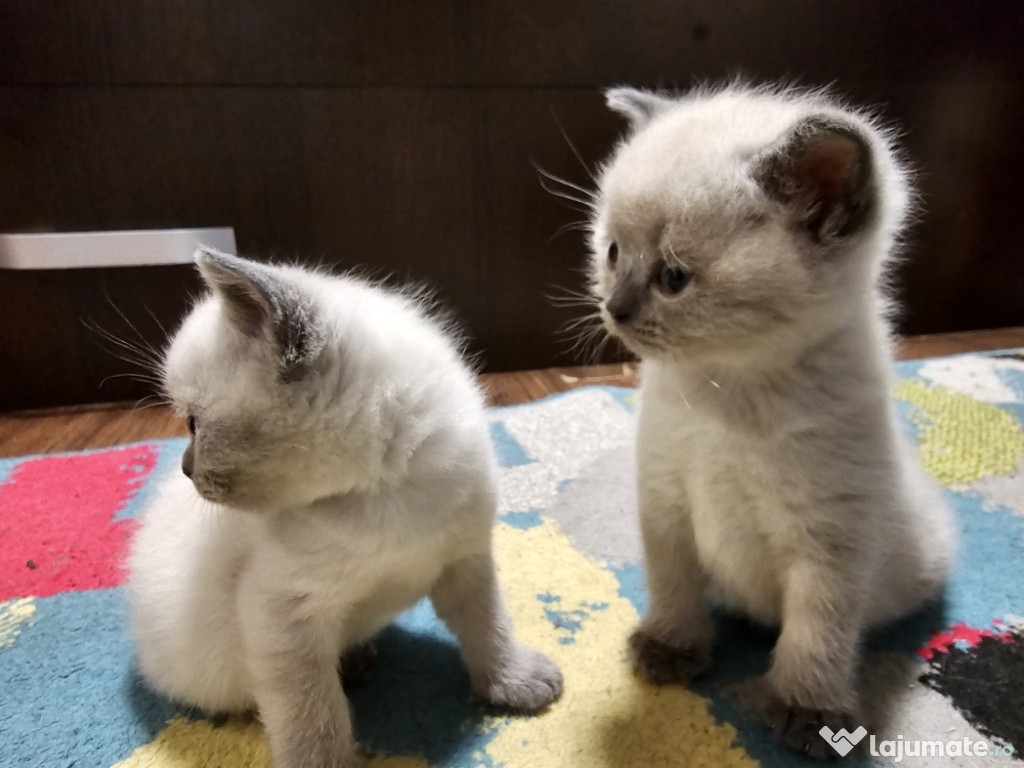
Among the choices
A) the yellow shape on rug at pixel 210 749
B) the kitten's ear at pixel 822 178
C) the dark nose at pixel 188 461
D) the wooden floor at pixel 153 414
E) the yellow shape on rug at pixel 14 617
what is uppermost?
the kitten's ear at pixel 822 178

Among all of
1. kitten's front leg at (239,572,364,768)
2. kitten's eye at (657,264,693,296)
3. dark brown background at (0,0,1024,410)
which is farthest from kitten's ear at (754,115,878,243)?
dark brown background at (0,0,1024,410)

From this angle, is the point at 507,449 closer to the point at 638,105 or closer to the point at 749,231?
the point at 638,105

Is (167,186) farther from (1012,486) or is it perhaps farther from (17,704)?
(1012,486)

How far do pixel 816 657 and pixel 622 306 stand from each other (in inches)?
16.7

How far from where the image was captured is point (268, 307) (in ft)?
2.18

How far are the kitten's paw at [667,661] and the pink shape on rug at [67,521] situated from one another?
30.3 inches

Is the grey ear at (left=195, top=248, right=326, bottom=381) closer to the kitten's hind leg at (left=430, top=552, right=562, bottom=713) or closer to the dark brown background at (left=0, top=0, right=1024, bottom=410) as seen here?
the kitten's hind leg at (left=430, top=552, right=562, bottom=713)

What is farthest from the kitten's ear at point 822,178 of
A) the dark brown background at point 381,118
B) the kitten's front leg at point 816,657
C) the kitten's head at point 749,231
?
the dark brown background at point 381,118

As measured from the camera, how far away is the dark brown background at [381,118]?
158 cm

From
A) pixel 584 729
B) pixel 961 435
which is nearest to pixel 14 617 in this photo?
pixel 584 729

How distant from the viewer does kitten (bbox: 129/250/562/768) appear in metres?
0.71

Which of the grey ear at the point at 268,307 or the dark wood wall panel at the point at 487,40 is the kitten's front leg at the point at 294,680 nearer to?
the grey ear at the point at 268,307

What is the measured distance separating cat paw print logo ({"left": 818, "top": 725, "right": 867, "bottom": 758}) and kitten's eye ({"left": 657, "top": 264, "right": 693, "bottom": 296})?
0.49 metres

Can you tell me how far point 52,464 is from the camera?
141 cm
